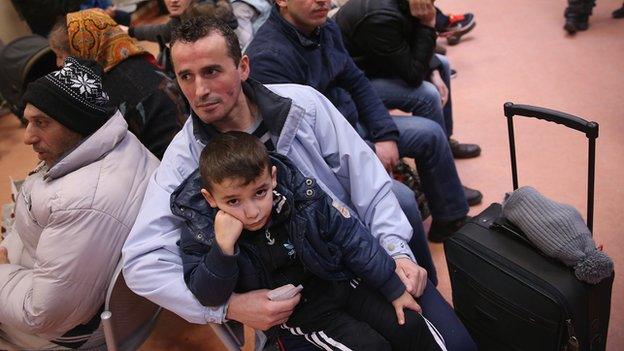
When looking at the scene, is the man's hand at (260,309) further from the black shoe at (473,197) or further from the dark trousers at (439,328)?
the black shoe at (473,197)

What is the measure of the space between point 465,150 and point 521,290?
1.46 metres

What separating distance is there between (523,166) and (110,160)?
194 cm

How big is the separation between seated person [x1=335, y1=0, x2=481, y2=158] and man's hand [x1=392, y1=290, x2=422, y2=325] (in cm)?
118

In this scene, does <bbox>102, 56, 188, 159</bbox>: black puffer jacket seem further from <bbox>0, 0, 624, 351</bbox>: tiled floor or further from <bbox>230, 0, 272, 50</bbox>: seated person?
<bbox>0, 0, 624, 351</bbox>: tiled floor

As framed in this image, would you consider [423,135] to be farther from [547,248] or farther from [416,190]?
[547,248]

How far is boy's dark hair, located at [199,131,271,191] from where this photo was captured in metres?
1.17

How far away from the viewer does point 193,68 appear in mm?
1366

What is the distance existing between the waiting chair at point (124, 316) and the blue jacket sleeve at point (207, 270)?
237 mm

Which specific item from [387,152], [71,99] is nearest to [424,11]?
[387,152]

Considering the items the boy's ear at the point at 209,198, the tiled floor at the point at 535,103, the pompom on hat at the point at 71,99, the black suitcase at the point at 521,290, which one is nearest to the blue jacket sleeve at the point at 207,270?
the boy's ear at the point at 209,198

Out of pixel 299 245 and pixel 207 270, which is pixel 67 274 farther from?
pixel 299 245

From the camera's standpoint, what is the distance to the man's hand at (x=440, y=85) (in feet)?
8.02

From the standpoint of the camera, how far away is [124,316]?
152cm

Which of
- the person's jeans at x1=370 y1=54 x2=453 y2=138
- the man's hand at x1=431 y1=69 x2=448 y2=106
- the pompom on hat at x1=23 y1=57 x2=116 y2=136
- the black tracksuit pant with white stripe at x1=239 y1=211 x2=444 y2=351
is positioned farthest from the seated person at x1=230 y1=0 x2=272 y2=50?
the black tracksuit pant with white stripe at x1=239 y1=211 x2=444 y2=351
